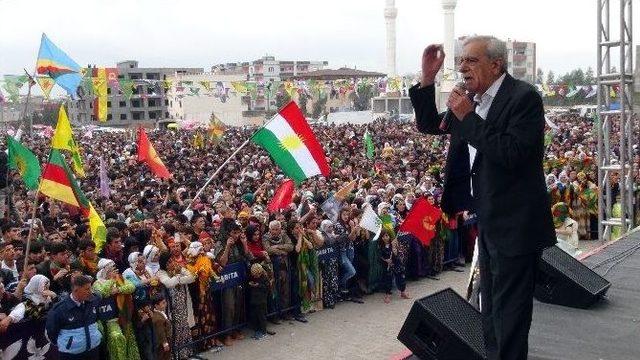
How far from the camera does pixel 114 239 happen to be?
8734 mm

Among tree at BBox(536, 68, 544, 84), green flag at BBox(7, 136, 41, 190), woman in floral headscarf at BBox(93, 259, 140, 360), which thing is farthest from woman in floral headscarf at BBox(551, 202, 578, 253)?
tree at BBox(536, 68, 544, 84)

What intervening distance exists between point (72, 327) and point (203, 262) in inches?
85.8

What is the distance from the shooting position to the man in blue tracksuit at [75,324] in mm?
6203

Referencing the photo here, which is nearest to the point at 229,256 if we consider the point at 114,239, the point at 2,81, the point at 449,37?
the point at 114,239

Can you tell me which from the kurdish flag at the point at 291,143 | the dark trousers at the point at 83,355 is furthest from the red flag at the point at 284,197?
the dark trousers at the point at 83,355

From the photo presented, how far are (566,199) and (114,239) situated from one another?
10091 millimetres

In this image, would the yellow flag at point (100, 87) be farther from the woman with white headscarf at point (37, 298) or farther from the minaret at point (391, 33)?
the minaret at point (391, 33)

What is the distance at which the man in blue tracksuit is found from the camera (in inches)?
244

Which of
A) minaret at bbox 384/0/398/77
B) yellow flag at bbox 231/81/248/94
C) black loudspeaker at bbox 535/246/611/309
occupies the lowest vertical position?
black loudspeaker at bbox 535/246/611/309

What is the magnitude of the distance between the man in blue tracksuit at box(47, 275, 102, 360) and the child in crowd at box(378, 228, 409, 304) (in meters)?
5.37

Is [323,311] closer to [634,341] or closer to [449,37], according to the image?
[634,341]

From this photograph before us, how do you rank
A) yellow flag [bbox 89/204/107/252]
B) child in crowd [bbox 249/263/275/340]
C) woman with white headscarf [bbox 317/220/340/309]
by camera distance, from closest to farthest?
yellow flag [bbox 89/204/107/252] < child in crowd [bbox 249/263/275/340] < woman with white headscarf [bbox 317/220/340/309]

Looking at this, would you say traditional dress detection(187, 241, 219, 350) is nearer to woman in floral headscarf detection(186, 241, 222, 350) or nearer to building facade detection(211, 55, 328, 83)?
woman in floral headscarf detection(186, 241, 222, 350)

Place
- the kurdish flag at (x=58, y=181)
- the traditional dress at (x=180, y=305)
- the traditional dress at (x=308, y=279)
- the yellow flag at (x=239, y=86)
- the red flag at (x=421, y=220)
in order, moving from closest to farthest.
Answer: the traditional dress at (x=180, y=305)
the kurdish flag at (x=58, y=181)
the traditional dress at (x=308, y=279)
the red flag at (x=421, y=220)
the yellow flag at (x=239, y=86)
